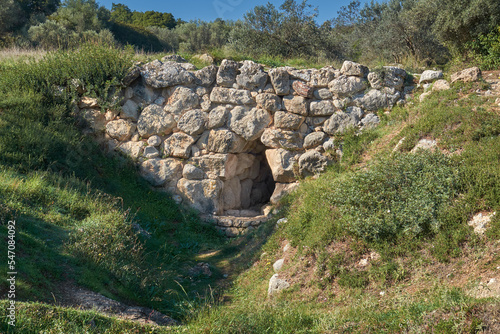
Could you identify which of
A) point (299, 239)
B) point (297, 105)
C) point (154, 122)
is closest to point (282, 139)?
point (297, 105)

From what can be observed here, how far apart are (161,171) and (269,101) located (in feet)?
9.33

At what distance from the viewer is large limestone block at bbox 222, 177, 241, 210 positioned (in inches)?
368

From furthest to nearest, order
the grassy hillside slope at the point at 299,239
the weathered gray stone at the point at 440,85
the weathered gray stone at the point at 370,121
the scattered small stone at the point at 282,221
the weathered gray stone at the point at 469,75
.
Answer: the weathered gray stone at the point at 370,121 < the weathered gray stone at the point at 440,85 < the weathered gray stone at the point at 469,75 < the scattered small stone at the point at 282,221 < the grassy hillside slope at the point at 299,239

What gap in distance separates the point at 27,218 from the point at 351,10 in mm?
22727

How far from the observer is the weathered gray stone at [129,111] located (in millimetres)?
9195

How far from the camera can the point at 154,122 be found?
359 inches

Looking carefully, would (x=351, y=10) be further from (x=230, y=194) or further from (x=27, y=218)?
(x=27, y=218)

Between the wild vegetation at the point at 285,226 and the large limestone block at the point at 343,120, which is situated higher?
the large limestone block at the point at 343,120

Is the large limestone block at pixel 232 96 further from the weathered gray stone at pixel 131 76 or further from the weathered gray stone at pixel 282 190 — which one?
the weathered gray stone at pixel 282 190

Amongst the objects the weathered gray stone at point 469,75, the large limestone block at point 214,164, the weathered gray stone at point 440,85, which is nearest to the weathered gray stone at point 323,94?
the weathered gray stone at point 440,85

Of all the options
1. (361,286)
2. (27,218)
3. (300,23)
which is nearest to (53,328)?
(27,218)

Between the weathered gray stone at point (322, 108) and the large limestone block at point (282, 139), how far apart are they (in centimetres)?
62

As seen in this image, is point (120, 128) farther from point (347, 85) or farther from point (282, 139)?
point (347, 85)

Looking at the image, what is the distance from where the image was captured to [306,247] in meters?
5.78
